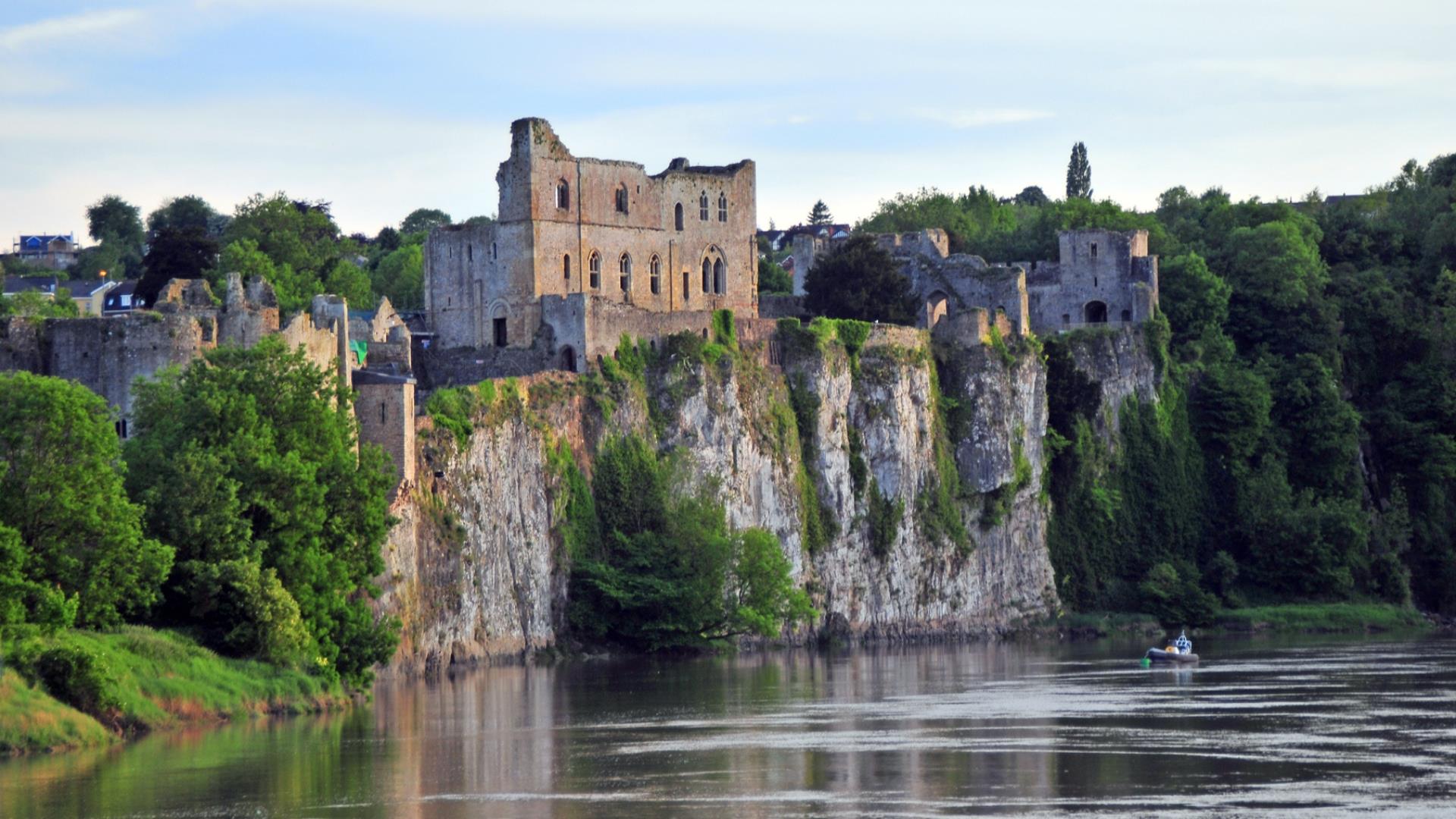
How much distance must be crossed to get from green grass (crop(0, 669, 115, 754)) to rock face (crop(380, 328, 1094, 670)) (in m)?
19.4

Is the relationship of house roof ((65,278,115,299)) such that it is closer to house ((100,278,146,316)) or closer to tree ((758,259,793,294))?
house ((100,278,146,316))

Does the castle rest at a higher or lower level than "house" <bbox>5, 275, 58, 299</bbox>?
lower

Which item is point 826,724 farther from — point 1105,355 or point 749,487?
point 1105,355

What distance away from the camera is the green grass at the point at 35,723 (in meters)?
52.4

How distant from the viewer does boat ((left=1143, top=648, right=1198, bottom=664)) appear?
8150 centimetres

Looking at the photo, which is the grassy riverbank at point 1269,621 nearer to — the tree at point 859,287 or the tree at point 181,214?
the tree at point 859,287

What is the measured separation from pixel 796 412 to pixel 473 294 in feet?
42.9

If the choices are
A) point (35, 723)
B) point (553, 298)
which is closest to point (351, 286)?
point (553, 298)

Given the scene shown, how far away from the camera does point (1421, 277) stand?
12275cm

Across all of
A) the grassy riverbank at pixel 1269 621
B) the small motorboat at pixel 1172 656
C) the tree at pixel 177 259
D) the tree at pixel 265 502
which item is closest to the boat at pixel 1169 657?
the small motorboat at pixel 1172 656

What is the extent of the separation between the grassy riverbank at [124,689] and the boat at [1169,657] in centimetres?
2909

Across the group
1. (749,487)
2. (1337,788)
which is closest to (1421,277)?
(749,487)

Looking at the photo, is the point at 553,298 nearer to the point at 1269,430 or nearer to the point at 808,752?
the point at 808,752

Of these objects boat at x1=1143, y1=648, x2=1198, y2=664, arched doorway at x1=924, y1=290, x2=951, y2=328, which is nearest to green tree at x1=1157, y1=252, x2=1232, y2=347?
arched doorway at x1=924, y1=290, x2=951, y2=328
